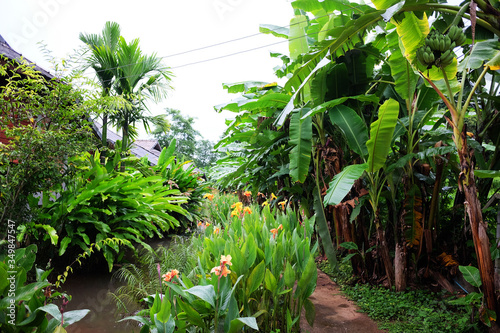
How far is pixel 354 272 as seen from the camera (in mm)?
3572

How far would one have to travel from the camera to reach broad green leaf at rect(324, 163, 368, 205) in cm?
241

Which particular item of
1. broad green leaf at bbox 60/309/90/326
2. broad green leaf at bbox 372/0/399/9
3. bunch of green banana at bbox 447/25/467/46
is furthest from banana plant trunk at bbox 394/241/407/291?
broad green leaf at bbox 60/309/90/326

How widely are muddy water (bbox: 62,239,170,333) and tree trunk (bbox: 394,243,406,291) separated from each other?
258 cm

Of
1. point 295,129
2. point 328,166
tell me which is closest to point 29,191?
point 295,129

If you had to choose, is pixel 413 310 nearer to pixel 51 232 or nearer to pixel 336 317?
pixel 336 317

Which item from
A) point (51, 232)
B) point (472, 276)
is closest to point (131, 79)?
point (51, 232)

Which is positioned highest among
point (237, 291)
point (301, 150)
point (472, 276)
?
point (301, 150)

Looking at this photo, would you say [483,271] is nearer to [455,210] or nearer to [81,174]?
[455,210]

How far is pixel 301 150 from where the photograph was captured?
3207 millimetres

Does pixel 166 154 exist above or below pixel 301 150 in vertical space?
below

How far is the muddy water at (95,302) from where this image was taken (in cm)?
283

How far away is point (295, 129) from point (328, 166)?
25.5 inches

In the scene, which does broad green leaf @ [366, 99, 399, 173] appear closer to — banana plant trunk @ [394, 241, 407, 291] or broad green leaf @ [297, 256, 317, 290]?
banana plant trunk @ [394, 241, 407, 291]

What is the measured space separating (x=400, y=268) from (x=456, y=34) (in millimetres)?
2127
